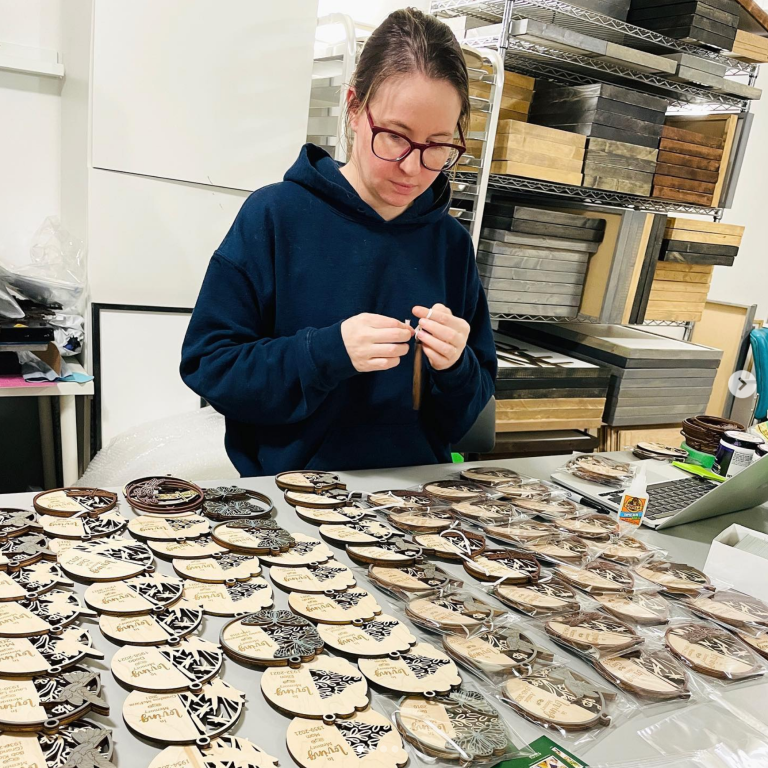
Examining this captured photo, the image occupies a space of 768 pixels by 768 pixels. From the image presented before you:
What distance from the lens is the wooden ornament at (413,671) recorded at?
0.65m

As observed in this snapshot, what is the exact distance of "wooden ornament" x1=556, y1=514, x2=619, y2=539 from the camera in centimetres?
108

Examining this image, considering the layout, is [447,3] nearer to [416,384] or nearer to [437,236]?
[437,236]

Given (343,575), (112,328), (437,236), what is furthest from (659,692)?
(112,328)

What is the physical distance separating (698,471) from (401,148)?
3.03ft

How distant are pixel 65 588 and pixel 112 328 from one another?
4.54 ft

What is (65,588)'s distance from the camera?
717 mm

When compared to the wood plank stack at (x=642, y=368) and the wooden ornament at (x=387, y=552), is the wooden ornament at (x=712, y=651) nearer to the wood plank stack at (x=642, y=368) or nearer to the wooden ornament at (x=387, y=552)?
the wooden ornament at (x=387, y=552)

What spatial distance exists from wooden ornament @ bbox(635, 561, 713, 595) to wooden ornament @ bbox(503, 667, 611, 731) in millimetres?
311

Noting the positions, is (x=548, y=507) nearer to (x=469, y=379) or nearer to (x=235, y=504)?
(x=469, y=379)

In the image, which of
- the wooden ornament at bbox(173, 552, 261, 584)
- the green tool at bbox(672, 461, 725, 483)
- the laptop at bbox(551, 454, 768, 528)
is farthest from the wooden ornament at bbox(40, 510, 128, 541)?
the green tool at bbox(672, 461, 725, 483)

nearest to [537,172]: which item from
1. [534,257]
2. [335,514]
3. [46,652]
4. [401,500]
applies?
[534,257]

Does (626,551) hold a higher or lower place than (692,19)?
lower

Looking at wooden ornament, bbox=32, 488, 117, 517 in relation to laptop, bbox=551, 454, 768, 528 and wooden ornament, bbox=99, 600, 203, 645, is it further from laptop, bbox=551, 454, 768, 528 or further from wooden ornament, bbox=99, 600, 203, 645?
laptop, bbox=551, 454, 768, 528

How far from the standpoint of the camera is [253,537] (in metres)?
0.88
